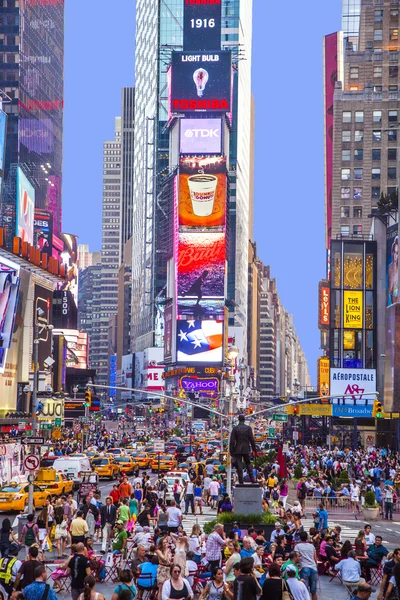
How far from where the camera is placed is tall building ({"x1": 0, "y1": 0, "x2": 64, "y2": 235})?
164m

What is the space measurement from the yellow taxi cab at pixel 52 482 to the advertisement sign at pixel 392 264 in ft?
149

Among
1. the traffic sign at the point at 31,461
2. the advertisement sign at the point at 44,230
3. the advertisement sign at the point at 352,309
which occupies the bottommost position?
the traffic sign at the point at 31,461

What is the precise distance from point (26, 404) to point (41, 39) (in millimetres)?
103380

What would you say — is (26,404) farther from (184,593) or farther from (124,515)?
(184,593)

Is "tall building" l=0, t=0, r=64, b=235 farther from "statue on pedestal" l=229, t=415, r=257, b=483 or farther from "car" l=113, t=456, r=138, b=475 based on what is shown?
"statue on pedestal" l=229, t=415, r=257, b=483

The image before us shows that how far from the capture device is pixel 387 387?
3583 inches

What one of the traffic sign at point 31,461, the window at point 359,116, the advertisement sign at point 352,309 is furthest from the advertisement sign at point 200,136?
the traffic sign at point 31,461

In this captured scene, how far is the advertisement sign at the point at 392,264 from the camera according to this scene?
87375 mm

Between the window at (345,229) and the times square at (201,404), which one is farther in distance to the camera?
the window at (345,229)

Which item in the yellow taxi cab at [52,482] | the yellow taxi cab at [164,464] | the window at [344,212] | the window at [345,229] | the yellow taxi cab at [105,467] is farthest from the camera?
the window at [344,212]

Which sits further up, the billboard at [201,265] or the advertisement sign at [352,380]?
the billboard at [201,265]

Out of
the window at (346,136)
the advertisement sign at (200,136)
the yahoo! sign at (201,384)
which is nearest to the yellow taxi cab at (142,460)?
the window at (346,136)

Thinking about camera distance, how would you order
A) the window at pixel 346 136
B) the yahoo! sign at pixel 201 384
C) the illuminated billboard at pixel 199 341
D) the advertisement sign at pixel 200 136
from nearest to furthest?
the window at pixel 346 136, the illuminated billboard at pixel 199 341, the advertisement sign at pixel 200 136, the yahoo! sign at pixel 201 384

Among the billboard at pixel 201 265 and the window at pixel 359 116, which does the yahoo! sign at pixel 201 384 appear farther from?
the window at pixel 359 116
